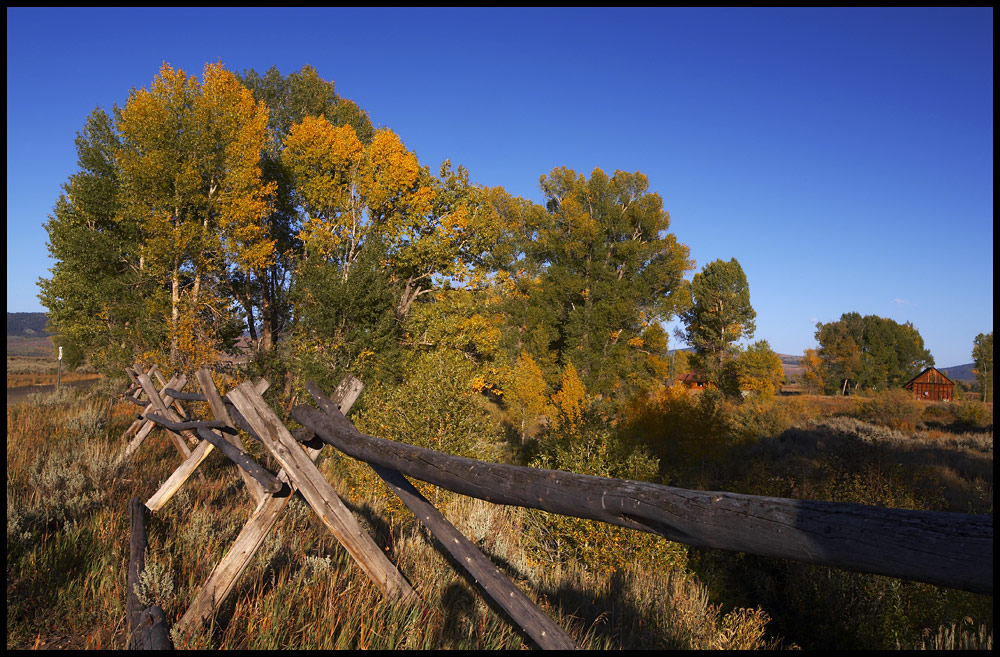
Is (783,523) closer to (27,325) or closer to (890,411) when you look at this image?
(890,411)

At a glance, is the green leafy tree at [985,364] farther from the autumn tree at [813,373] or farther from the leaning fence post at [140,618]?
the leaning fence post at [140,618]

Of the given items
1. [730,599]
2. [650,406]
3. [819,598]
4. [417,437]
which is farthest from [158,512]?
[650,406]

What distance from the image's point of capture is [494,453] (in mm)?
10469

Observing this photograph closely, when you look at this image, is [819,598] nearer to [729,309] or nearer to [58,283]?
[58,283]

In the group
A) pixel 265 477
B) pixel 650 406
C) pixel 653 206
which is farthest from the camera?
pixel 653 206

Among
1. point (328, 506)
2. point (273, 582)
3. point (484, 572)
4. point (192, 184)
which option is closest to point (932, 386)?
point (192, 184)

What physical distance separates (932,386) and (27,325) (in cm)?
21303

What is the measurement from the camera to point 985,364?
44.7 meters

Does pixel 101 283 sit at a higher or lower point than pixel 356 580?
higher

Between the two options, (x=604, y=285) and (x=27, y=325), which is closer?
(x=604, y=285)

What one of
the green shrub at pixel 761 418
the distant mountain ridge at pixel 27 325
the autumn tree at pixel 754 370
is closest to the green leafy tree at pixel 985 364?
the autumn tree at pixel 754 370

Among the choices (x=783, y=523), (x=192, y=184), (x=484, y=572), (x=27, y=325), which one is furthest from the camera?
(x=27, y=325)

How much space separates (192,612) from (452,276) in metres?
18.9

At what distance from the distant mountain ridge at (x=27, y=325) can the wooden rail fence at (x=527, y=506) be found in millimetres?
186572
